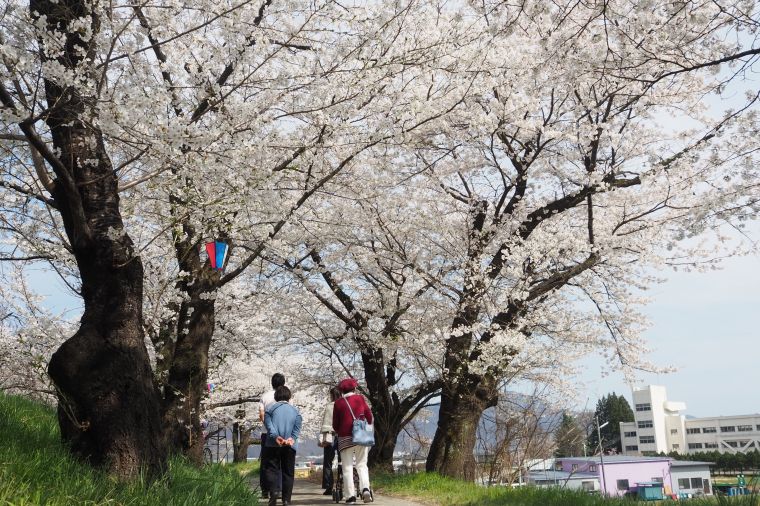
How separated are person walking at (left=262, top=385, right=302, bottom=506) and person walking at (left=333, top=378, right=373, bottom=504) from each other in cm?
70

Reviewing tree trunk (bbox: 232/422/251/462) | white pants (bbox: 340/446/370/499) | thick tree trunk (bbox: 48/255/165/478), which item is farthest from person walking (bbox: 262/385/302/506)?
tree trunk (bbox: 232/422/251/462)

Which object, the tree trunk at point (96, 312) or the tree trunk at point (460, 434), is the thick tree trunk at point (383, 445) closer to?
the tree trunk at point (460, 434)

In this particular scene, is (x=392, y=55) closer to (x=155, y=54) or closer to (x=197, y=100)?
(x=197, y=100)

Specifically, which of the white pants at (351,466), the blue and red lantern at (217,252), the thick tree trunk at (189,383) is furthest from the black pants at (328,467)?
the blue and red lantern at (217,252)

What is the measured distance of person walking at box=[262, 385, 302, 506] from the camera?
7.17 meters

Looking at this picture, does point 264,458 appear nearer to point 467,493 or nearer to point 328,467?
point 328,467

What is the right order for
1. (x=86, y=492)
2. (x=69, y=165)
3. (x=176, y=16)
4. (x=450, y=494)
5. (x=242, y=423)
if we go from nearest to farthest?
(x=86, y=492) → (x=69, y=165) → (x=176, y=16) → (x=450, y=494) → (x=242, y=423)

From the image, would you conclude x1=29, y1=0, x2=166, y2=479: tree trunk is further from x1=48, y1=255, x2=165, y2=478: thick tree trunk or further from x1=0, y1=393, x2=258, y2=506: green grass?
x1=0, y1=393, x2=258, y2=506: green grass

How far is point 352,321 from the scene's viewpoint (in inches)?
530

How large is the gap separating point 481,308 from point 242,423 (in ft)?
72.0

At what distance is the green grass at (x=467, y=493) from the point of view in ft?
21.9

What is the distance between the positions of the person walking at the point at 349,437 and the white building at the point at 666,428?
90.3 m

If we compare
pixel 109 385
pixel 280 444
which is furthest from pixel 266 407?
pixel 109 385

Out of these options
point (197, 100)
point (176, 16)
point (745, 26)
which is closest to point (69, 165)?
point (197, 100)
